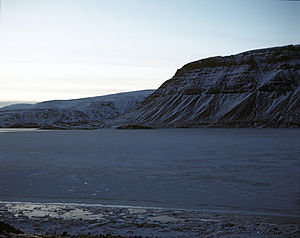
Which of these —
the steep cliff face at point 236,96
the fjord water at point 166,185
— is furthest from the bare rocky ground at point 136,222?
the steep cliff face at point 236,96

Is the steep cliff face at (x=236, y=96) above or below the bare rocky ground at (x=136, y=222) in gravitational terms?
above

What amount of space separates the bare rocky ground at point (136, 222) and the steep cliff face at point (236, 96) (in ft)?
439

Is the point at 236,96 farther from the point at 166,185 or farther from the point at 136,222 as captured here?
the point at 136,222

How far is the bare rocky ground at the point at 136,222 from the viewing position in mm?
9648

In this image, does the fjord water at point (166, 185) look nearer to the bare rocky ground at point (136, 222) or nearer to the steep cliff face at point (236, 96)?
the bare rocky ground at point (136, 222)

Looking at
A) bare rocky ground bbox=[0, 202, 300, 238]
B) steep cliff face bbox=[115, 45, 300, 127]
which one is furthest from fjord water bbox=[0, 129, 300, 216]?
steep cliff face bbox=[115, 45, 300, 127]

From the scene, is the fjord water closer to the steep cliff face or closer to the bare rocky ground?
the bare rocky ground

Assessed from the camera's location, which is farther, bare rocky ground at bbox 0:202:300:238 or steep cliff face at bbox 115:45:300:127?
steep cliff face at bbox 115:45:300:127

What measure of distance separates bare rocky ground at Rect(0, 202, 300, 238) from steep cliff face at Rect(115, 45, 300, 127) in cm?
13392

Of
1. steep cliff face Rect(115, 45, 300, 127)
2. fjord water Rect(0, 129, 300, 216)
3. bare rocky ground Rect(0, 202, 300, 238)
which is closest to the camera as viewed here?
bare rocky ground Rect(0, 202, 300, 238)

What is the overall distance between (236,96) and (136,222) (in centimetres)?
16541

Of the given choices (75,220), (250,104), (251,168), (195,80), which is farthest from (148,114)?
(75,220)

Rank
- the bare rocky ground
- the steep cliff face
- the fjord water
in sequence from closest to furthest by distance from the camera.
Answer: the bare rocky ground
the fjord water
the steep cliff face

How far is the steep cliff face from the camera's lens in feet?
494
